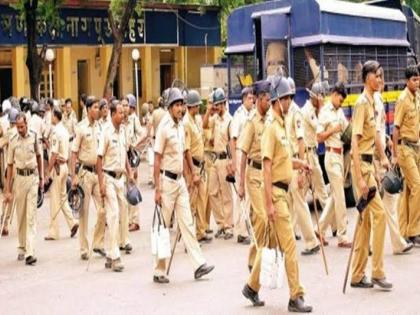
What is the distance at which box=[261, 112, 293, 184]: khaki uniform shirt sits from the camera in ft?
30.3

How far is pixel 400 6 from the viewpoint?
890 inches

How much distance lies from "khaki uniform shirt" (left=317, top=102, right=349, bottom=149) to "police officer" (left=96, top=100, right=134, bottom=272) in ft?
8.75

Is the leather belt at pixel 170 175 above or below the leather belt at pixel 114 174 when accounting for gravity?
above

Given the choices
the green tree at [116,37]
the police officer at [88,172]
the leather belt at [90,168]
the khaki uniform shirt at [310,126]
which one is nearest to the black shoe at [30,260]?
the police officer at [88,172]

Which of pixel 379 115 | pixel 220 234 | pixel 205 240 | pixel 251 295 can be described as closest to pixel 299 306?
pixel 251 295

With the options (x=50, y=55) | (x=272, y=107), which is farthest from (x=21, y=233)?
(x=50, y=55)

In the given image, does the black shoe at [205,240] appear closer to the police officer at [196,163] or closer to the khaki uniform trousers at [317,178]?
the police officer at [196,163]

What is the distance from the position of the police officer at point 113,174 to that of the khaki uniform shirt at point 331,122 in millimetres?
2668

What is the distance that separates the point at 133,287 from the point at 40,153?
3.02 meters

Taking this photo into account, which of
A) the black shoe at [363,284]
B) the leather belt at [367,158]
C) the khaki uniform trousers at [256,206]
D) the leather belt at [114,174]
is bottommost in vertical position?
the black shoe at [363,284]

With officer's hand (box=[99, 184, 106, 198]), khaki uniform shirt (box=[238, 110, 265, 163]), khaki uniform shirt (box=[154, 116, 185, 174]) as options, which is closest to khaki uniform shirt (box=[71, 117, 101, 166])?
officer's hand (box=[99, 184, 106, 198])

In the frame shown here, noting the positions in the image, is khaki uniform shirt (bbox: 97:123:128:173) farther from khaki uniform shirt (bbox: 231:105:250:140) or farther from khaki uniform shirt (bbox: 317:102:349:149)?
khaki uniform shirt (bbox: 317:102:349:149)

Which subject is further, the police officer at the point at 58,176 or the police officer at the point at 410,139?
the police officer at the point at 58,176

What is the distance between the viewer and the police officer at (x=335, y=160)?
504 inches
